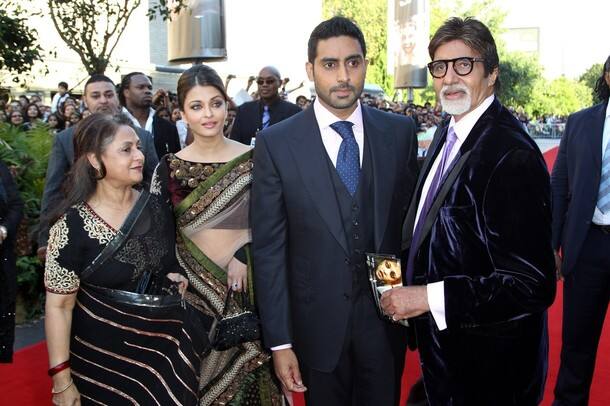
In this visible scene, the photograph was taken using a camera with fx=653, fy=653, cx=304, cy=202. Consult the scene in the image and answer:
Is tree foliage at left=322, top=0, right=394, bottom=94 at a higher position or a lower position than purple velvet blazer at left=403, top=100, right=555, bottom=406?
higher

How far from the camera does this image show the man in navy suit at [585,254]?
3.38 metres

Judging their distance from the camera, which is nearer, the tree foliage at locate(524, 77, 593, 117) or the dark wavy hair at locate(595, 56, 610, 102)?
the dark wavy hair at locate(595, 56, 610, 102)

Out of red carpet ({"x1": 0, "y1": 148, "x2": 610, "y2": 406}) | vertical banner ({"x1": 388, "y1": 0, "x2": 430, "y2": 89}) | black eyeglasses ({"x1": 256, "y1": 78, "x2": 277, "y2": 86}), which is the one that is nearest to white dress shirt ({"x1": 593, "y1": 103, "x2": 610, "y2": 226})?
red carpet ({"x1": 0, "y1": 148, "x2": 610, "y2": 406})

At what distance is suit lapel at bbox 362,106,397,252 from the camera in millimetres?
2395

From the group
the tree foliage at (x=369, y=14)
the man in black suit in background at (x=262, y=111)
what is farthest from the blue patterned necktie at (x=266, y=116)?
the tree foliage at (x=369, y=14)

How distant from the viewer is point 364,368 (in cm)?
249

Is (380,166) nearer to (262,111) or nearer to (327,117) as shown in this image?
(327,117)

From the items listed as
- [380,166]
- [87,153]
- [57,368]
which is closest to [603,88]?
[380,166]

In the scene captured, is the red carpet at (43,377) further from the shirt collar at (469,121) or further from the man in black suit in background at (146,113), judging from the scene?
the shirt collar at (469,121)

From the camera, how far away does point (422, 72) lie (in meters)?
24.4

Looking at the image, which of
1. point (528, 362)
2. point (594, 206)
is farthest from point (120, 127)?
point (594, 206)

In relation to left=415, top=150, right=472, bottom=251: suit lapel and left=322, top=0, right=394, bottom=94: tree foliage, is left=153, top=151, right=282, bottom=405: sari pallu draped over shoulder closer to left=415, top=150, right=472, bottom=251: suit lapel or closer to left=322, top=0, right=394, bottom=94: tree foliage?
left=415, top=150, right=472, bottom=251: suit lapel

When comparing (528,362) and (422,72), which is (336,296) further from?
(422,72)

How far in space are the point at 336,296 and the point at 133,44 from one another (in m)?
21.0
